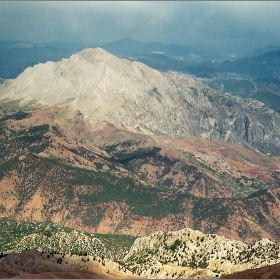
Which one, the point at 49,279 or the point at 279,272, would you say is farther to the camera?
the point at 49,279

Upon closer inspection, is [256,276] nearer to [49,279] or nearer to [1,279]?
[49,279]

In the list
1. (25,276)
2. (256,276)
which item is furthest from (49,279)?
(256,276)

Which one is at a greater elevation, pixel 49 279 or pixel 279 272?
pixel 279 272

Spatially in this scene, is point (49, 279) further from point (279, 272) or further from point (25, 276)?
point (279, 272)

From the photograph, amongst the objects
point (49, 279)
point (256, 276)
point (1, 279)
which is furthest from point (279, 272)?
point (1, 279)

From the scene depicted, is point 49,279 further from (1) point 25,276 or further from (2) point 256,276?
(2) point 256,276

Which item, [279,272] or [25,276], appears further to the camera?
[25,276]
